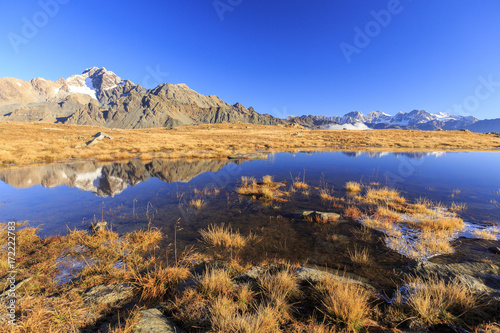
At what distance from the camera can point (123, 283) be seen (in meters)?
4.33

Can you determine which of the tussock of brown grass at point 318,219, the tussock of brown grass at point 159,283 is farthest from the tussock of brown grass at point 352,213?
the tussock of brown grass at point 159,283

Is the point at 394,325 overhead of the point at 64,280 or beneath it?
overhead

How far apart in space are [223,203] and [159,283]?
6128 mm

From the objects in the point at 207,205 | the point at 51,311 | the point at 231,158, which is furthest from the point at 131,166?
the point at 51,311

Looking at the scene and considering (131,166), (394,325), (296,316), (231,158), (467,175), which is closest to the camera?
(394,325)

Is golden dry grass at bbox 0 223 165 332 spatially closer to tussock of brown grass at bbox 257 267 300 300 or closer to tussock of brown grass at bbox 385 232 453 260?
tussock of brown grass at bbox 257 267 300 300

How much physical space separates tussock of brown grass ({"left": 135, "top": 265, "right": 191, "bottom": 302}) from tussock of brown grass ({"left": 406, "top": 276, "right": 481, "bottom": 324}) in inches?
187

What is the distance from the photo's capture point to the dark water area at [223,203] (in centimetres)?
642

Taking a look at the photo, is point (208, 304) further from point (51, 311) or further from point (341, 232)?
point (341, 232)

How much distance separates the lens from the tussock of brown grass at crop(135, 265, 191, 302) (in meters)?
4.05

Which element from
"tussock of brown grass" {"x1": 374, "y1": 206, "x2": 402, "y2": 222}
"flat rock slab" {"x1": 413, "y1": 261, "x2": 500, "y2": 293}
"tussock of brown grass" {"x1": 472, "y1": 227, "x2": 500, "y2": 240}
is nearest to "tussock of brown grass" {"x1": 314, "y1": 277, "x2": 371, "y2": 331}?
"flat rock slab" {"x1": 413, "y1": 261, "x2": 500, "y2": 293}

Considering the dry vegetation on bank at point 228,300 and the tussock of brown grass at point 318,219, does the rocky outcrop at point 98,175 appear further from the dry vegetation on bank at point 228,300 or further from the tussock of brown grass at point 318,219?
the tussock of brown grass at point 318,219

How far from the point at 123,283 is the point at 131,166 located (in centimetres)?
1873

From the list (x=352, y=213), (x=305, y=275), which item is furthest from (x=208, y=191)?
(x=305, y=275)
